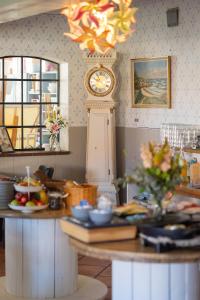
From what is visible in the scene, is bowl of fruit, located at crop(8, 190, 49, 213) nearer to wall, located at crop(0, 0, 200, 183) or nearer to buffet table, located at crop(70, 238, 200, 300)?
buffet table, located at crop(70, 238, 200, 300)

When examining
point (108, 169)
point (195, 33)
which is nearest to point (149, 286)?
point (195, 33)

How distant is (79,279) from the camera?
267 inches

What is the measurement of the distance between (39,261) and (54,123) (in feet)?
16.2

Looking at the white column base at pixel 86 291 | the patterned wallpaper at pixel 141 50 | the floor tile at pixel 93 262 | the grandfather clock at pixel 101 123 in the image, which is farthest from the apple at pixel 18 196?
the grandfather clock at pixel 101 123

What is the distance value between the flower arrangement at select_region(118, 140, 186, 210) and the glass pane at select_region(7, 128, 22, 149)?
6759 mm

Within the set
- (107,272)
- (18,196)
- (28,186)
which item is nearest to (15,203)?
(18,196)

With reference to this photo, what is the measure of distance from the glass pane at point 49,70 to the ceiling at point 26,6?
256 centimetres

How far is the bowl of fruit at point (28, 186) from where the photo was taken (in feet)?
18.7

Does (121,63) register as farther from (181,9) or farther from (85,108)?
(181,9)

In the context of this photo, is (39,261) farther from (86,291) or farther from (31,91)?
(31,91)


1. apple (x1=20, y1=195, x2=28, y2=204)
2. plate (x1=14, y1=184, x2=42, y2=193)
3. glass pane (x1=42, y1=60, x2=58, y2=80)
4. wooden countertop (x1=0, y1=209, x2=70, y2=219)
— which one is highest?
glass pane (x1=42, y1=60, x2=58, y2=80)

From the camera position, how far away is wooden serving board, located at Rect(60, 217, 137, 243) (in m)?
4.21

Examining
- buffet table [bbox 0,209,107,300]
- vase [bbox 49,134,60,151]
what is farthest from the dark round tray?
vase [bbox 49,134,60,151]

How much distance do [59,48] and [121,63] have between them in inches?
40.5
